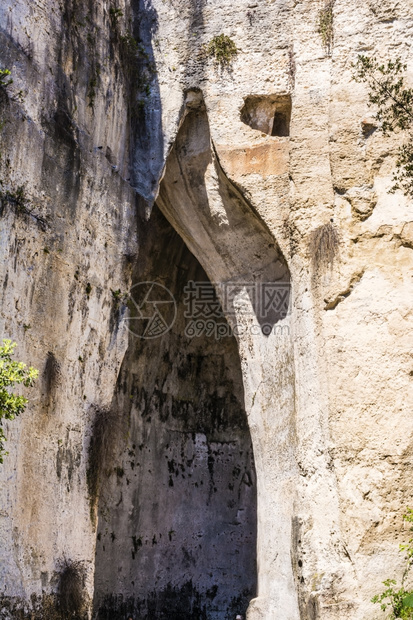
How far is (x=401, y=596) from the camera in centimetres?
604

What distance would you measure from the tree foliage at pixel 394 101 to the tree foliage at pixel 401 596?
273 centimetres

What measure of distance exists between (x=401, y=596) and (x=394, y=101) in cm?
402

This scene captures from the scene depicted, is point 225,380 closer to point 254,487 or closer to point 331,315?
point 254,487

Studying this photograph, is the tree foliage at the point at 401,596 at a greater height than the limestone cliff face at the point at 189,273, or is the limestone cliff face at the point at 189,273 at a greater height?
the limestone cliff face at the point at 189,273

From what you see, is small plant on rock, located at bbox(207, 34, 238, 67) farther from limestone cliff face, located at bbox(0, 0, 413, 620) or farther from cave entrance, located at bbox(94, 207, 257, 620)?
cave entrance, located at bbox(94, 207, 257, 620)

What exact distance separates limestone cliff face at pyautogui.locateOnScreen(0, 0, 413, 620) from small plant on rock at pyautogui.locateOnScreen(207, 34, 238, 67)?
0.09 metres

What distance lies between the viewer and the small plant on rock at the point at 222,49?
8.84 metres

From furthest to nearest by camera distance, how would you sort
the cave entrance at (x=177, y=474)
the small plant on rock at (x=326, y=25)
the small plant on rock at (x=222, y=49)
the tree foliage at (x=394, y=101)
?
the cave entrance at (x=177, y=474) < the small plant on rock at (x=222, y=49) < the small plant on rock at (x=326, y=25) < the tree foliage at (x=394, y=101)

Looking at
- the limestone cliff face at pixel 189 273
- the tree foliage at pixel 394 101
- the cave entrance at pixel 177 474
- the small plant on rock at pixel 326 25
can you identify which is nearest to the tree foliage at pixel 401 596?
the limestone cliff face at pixel 189 273

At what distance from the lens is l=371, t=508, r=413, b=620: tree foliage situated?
233 inches

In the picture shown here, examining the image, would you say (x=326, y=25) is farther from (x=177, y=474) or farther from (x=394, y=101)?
(x=177, y=474)

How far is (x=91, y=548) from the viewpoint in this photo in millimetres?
7676

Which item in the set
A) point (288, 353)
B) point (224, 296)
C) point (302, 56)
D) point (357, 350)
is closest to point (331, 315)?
point (357, 350)

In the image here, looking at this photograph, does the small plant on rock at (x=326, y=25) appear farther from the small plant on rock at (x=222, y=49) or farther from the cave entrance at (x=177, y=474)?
the cave entrance at (x=177, y=474)
